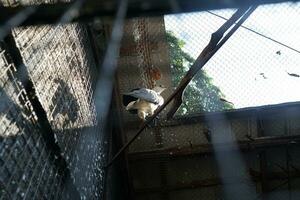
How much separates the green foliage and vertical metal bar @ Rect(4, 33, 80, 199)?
2846 mm

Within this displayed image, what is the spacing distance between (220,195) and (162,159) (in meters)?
1.06

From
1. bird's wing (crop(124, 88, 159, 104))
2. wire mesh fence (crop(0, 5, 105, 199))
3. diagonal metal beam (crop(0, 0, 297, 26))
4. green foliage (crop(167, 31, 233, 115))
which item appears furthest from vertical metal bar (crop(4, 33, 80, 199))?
green foliage (crop(167, 31, 233, 115))

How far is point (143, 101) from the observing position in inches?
174

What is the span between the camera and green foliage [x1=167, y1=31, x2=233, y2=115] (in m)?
5.27

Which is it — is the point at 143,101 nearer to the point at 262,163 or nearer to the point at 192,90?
the point at 192,90

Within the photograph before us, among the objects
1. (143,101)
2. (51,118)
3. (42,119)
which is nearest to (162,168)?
(143,101)

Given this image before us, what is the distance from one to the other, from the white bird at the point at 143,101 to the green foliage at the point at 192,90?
0.75 meters

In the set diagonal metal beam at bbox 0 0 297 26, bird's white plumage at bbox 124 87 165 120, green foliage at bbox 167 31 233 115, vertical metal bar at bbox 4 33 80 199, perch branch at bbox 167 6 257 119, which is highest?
green foliage at bbox 167 31 233 115

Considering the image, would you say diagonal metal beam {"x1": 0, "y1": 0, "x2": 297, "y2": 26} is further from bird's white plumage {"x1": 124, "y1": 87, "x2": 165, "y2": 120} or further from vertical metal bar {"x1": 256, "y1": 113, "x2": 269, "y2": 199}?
vertical metal bar {"x1": 256, "y1": 113, "x2": 269, "y2": 199}

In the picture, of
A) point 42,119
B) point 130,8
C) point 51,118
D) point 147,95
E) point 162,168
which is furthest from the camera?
point 162,168

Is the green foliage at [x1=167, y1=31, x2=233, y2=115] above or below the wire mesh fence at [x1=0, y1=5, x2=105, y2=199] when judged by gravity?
above

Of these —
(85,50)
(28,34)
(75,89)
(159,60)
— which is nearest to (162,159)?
(159,60)

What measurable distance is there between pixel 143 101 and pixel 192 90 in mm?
1154

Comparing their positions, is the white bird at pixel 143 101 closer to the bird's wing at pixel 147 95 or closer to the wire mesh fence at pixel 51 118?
the bird's wing at pixel 147 95
